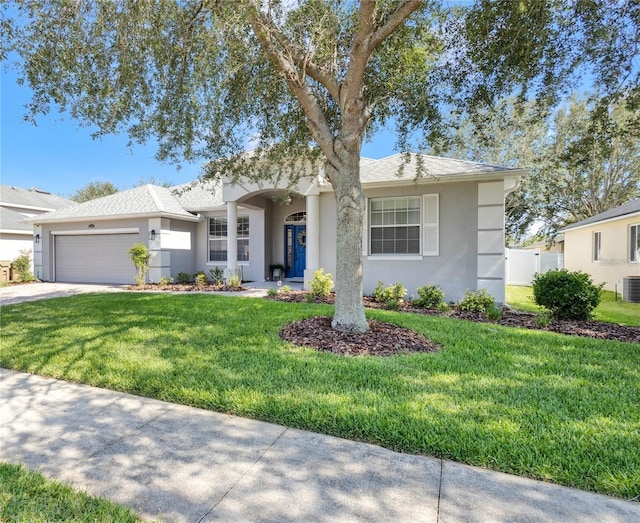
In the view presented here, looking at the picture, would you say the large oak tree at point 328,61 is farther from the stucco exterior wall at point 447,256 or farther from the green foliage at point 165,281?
the green foliage at point 165,281

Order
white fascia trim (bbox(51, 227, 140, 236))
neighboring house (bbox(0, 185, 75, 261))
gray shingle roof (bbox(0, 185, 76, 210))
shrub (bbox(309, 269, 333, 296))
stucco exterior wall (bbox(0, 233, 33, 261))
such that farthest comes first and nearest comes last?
1. gray shingle roof (bbox(0, 185, 76, 210))
2. neighboring house (bbox(0, 185, 75, 261))
3. stucco exterior wall (bbox(0, 233, 33, 261))
4. white fascia trim (bbox(51, 227, 140, 236))
5. shrub (bbox(309, 269, 333, 296))

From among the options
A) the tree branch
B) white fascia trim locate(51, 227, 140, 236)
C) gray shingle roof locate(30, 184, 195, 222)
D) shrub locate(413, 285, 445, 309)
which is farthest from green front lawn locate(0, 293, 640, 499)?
white fascia trim locate(51, 227, 140, 236)

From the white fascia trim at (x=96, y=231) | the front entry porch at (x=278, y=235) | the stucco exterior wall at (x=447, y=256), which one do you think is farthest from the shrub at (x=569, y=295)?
the white fascia trim at (x=96, y=231)

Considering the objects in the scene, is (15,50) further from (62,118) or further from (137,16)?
(137,16)

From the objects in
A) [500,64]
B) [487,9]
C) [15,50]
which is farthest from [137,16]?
[500,64]

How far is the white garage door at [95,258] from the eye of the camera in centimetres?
1565

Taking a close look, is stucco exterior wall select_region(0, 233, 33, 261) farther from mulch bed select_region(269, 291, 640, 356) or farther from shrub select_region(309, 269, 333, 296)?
mulch bed select_region(269, 291, 640, 356)

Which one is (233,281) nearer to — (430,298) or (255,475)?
(430,298)

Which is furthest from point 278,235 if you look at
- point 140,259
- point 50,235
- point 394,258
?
point 50,235

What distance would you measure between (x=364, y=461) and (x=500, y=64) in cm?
719

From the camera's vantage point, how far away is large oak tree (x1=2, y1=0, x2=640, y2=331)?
5957 mm

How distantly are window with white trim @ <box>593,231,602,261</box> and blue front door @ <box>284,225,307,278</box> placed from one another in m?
13.2

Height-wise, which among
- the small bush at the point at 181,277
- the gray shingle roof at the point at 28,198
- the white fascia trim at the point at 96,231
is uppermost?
the gray shingle roof at the point at 28,198

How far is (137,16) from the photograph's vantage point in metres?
6.00
